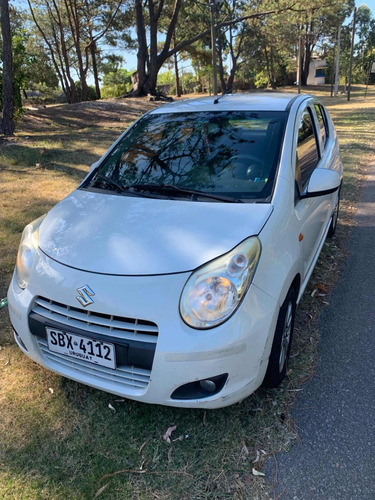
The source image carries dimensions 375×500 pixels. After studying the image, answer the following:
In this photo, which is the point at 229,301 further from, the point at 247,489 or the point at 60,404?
the point at 60,404

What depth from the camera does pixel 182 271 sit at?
6.19ft

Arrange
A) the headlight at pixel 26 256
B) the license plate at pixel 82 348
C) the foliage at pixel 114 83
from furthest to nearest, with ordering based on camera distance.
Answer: the foliage at pixel 114 83, the headlight at pixel 26 256, the license plate at pixel 82 348

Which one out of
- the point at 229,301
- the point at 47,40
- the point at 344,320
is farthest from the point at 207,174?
the point at 47,40

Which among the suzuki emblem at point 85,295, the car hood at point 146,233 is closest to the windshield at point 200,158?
the car hood at point 146,233

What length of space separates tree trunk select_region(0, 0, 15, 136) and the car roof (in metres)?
7.98

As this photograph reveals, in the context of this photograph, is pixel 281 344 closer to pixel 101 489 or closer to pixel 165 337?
pixel 165 337

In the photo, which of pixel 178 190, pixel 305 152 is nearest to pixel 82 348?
pixel 178 190

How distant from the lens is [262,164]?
2.59m

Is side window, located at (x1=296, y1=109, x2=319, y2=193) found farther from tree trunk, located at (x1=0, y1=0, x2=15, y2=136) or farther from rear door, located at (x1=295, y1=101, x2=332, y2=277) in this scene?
tree trunk, located at (x1=0, y1=0, x2=15, y2=136)

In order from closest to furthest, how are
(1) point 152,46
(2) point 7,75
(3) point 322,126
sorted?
(3) point 322,126 → (2) point 7,75 → (1) point 152,46

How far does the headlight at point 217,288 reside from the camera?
1.80 meters

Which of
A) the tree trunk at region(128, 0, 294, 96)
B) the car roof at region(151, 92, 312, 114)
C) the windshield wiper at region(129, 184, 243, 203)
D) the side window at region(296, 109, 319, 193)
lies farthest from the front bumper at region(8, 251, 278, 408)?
the tree trunk at region(128, 0, 294, 96)

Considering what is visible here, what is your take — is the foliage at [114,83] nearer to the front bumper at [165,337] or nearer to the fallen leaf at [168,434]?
the front bumper at [165,337]

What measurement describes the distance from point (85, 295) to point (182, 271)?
490 millimetres
